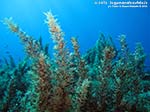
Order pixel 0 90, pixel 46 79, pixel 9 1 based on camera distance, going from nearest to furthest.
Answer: pixel 46 79
pixel 0 90
pixel 9 1

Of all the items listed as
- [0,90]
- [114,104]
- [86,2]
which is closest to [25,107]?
[114,104]

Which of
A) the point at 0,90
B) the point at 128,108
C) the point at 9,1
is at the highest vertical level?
the point at 9,1

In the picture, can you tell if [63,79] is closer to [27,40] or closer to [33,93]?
[33,93]

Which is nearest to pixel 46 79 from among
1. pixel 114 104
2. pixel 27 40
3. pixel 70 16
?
pixel 27 40

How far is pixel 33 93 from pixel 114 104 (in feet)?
2.74

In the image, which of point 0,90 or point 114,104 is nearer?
point 114,104

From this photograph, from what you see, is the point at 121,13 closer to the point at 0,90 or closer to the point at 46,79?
the point at 0,90

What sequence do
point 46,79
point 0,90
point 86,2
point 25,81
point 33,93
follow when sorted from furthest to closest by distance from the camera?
point 86,2 < point 25,81 < point 0,90 < point 33,93 < point 46,79

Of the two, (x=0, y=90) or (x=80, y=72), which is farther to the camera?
(x=0, y=90)

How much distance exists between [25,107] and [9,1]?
5.42 metres

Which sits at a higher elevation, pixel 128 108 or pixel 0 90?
pixel 0 90

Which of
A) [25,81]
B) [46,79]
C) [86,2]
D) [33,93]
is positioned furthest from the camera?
[86,2]

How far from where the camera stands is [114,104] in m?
2.96

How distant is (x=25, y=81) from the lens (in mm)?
4602
